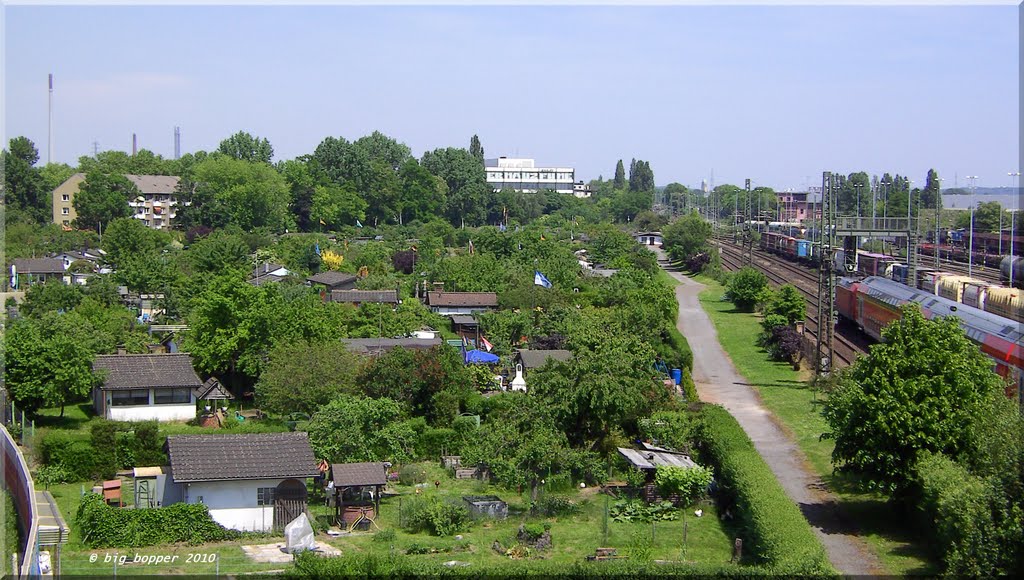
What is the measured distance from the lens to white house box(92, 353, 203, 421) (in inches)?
1065

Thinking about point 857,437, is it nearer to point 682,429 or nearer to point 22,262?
point 682,429

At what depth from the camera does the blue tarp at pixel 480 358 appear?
32312 millimetres

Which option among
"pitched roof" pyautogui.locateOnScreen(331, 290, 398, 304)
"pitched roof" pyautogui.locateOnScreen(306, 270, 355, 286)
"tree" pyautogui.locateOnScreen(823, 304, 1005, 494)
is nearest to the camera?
"tree" pyautogui.locateOnScreen(823, 304, 1005, 494)

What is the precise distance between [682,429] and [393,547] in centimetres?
844

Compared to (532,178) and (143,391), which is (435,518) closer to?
(143,391)

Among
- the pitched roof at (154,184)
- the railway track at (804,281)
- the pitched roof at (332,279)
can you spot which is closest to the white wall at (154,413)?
the railway track at (804,281)

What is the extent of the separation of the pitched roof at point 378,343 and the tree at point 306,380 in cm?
402

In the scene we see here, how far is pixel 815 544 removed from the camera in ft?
49.3

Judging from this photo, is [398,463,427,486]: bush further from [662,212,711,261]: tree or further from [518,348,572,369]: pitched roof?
[662,212,711,261]: tree

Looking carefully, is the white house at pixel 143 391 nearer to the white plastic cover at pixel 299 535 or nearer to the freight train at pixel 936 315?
the white plastic cover at pixel 299 535

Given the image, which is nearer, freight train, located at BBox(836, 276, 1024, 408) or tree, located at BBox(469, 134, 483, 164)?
freight train, located at BBox(836, 276, 1024, 408)

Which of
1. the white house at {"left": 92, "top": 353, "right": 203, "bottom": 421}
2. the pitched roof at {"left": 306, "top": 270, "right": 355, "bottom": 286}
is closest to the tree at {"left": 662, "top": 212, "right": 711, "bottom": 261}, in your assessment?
the pitched roof at {"left": 306, "top": 270, "right": 355, "bottom": 286}

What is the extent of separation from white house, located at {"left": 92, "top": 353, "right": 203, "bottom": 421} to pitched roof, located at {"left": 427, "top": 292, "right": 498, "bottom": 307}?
16616mm

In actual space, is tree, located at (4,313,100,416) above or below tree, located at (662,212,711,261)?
below
